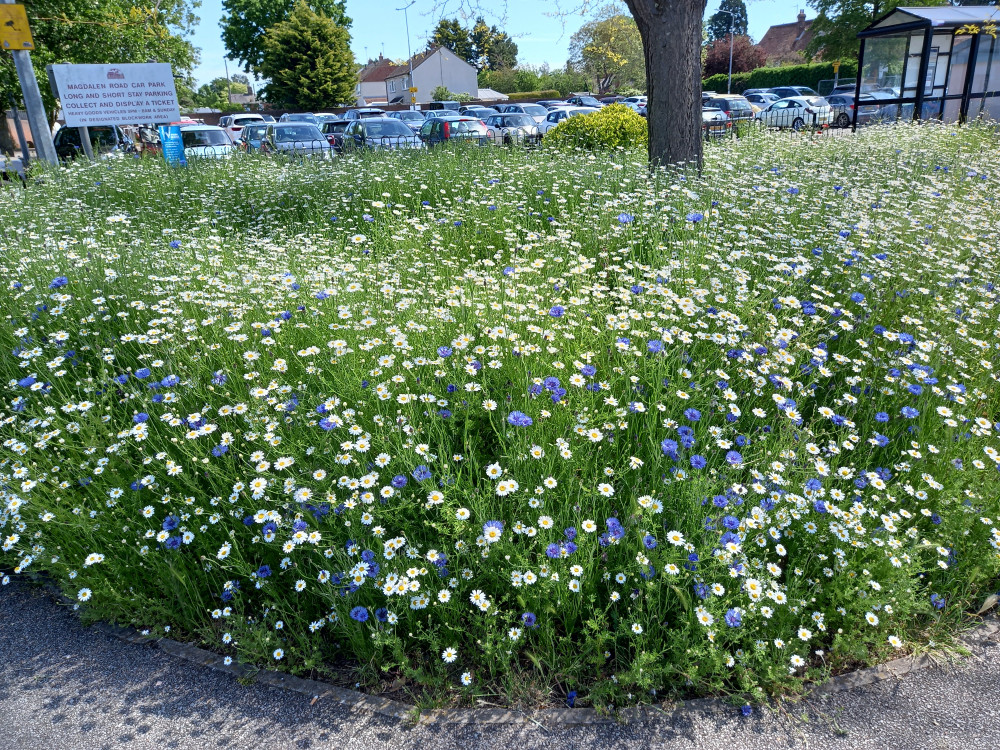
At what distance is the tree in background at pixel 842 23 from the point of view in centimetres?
3600

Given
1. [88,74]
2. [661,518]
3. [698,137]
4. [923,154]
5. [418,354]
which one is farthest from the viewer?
[88,74]

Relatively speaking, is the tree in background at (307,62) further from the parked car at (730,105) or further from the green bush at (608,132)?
the green bush at (608,132)

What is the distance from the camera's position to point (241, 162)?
10477 millimetres

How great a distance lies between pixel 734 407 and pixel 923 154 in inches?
341

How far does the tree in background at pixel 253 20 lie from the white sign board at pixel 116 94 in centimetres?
4001

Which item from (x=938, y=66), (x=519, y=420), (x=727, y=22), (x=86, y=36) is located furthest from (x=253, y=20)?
(x=727, y=22)

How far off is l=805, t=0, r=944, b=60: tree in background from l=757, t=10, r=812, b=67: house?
37181 mm

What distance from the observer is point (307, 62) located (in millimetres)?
46188

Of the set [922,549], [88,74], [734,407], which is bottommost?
[922,549]

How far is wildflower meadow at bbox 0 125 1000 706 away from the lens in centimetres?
250

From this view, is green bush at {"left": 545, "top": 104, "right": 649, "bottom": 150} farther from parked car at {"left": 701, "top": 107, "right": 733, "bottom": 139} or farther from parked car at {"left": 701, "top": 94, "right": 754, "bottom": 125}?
parked car at {"left": 701, "top": 94, "right": 754, "bottom": 125}

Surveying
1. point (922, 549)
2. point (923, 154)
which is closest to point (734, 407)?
point (922, 549)

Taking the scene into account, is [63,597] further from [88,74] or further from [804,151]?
[88,74]

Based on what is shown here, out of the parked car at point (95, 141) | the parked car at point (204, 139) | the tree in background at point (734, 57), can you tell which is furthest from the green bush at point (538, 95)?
the parked car at point (204, 139)
